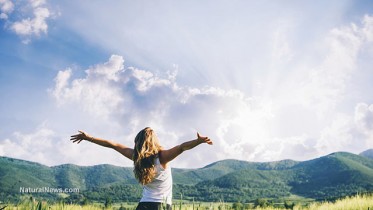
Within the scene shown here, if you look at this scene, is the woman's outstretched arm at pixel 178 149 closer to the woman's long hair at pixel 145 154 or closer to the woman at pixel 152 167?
the woman at pixel 152 167

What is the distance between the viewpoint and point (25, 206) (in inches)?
159

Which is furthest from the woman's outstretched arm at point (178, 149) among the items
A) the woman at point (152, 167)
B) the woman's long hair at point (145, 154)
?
the woman's long hair at point (145, 154)

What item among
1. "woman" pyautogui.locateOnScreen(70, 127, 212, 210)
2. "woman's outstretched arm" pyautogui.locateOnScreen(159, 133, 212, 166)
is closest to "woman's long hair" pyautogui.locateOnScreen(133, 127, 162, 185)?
"woman" pyautogui.locateOnScreen(70, 127, 212, 210)

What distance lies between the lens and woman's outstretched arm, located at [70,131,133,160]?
215 inches

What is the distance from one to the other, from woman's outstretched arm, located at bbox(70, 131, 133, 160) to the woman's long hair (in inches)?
14.0

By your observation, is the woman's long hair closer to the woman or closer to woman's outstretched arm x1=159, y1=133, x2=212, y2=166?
the woman

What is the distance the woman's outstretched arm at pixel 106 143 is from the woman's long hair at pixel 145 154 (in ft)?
1.17

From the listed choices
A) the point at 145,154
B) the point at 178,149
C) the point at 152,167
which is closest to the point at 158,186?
the point at 152,167

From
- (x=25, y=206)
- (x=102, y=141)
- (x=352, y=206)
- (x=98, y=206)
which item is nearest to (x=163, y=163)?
(x=102, y=141)

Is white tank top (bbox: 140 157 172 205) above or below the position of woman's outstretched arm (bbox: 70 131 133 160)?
below

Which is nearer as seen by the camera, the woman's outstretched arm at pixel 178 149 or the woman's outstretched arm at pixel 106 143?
the woman's outstretched arm at pixel 178 149

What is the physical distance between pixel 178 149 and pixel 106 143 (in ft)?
5.19

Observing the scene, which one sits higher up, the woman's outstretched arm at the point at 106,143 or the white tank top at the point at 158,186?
the woman's outstretched arm at the point at 106,143

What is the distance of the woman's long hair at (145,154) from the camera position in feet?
16.1
